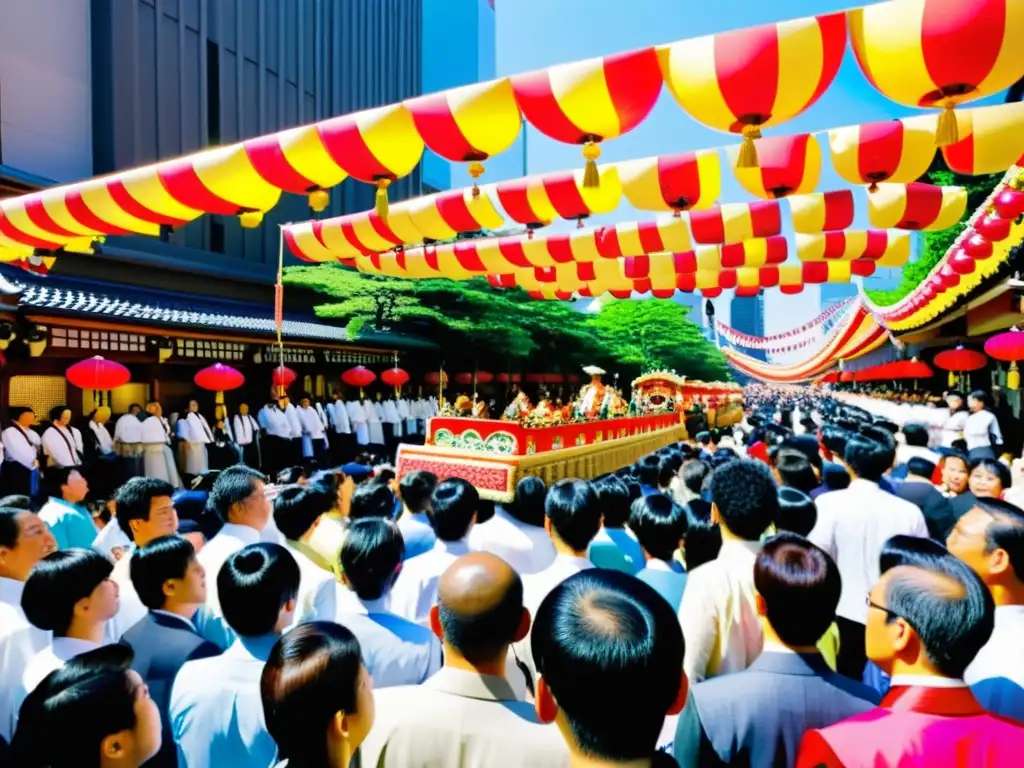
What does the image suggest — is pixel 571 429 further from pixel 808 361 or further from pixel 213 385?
pixel 808 361

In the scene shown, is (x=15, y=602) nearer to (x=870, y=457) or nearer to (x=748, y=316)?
(x=870, y=457)

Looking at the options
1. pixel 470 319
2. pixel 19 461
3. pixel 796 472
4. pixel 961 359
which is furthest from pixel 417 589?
pixel 470 319

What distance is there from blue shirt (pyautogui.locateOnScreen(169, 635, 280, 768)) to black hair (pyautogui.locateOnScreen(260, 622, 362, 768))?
0.48 metres

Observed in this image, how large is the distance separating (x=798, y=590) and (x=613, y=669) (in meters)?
0.81

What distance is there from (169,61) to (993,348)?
1645cm

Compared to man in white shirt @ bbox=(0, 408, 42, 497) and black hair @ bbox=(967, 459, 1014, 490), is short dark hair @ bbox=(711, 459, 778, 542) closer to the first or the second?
black hair @ bbox=(967, 459, 1014, 490)

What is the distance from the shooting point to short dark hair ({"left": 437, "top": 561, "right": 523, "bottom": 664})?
4.79 feet

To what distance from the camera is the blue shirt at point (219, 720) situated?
1782mm

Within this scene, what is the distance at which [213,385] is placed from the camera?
10.7 m

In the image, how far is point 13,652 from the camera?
2.17 metres

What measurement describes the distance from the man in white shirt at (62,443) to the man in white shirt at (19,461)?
266 mm

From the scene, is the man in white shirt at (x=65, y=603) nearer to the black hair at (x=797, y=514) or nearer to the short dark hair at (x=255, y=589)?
the short dark hair at (x=255, y=589)

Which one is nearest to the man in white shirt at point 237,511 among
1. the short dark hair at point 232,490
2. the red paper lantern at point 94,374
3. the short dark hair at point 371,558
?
the short dark hair at point 232,490

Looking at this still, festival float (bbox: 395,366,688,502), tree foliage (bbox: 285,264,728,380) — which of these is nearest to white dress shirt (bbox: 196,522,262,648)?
festival float (bbox: 395,366,688,502)
